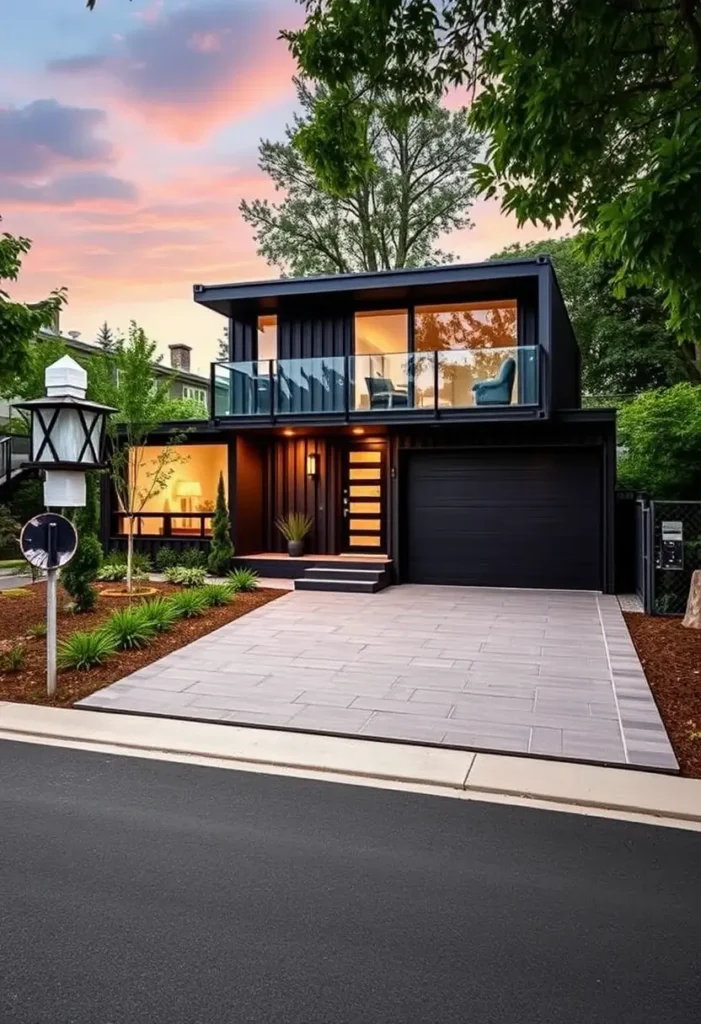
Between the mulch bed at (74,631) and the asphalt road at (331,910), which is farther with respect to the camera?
the mulch bed at (74,631)

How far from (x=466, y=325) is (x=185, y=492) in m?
6.99

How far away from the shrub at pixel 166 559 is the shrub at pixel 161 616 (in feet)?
15.0

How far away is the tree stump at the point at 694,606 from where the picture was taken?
26.7ft

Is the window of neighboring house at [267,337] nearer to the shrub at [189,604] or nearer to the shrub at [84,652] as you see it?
the shrub at [189,604]

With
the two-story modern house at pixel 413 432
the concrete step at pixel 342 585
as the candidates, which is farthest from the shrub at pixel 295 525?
the concrete step at pixel 342 585

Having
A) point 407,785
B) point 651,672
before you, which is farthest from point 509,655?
point 407,785

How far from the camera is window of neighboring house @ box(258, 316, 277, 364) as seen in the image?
13.6 metres

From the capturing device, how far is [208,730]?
473 centimetres

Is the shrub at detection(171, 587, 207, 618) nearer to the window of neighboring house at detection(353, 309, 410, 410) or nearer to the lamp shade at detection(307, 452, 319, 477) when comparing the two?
the lamp shade at detection(307, 452, 319, 477)

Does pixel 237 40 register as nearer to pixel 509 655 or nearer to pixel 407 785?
pixel 509 655

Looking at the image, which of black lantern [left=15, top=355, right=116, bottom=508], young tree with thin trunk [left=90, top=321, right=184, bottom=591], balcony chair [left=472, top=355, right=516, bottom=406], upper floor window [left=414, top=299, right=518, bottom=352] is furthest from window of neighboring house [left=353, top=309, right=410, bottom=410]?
black lantern [left=15, top=355, right=116, bottom=508]

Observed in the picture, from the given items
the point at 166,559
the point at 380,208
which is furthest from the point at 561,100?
the point at 380,208

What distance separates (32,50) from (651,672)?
9.97 metres

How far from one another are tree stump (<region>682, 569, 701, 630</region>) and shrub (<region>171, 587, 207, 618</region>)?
6.03 m
